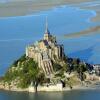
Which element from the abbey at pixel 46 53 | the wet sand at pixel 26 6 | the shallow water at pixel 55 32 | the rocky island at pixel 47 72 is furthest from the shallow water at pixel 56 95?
the wet sand at pixel 26 6

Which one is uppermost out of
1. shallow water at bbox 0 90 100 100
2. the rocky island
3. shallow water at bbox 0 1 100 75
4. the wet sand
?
the wet sand

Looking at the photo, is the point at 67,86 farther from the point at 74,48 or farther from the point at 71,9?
the point at 71,9

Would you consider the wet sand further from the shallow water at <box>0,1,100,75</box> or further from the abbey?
the abbey

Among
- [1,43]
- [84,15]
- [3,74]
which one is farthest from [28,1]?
[3,74]

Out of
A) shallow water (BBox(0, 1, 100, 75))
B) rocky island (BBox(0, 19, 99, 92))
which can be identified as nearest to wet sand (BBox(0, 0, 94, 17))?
shallow water (BBox(0, 1, 100, 75))

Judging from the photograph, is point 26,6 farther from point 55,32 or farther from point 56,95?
point 56,95

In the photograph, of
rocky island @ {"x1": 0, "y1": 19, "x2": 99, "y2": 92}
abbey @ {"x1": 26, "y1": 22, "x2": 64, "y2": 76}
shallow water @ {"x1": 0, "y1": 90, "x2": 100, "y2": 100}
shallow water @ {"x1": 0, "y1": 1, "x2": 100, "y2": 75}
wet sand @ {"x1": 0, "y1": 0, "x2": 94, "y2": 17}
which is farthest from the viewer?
wet sand @ {"x1": 0, "y1": 0, "x2": 94, "y2": 17}

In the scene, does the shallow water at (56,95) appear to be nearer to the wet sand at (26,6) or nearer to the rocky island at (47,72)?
the rocky island at (47,72)
